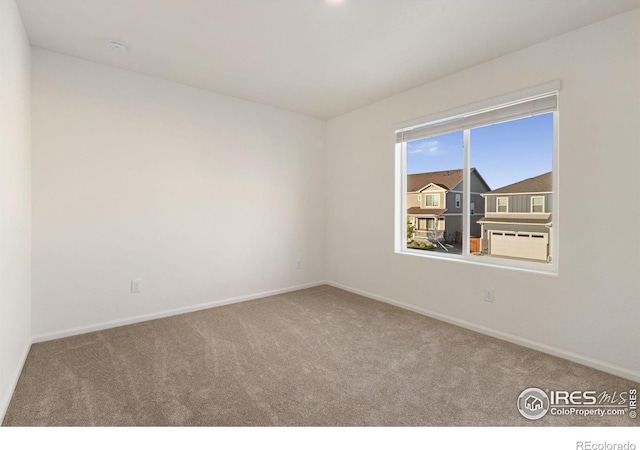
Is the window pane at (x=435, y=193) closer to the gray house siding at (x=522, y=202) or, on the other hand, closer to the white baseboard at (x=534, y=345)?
the gray house siding at (x=522, y=202)

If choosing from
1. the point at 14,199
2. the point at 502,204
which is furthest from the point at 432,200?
the point at 14,199

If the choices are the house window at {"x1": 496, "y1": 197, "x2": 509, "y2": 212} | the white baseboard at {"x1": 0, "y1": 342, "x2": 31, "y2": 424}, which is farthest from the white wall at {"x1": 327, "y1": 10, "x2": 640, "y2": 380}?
the white baseboard at {"x1": 0, "y1": 342, "x2": 31, "y2": 424}

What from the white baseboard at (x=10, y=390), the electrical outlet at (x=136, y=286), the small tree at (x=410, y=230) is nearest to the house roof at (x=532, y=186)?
the small tree at (x=410, y=230)

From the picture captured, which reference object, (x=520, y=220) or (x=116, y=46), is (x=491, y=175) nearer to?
(x=520, y=220)

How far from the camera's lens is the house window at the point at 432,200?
11.8ft

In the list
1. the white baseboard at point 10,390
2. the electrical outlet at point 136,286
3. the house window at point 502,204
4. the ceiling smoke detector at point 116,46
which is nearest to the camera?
the white baseboard at point 10,390

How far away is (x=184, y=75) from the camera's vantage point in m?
3.21

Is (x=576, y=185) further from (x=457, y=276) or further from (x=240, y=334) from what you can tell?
(x=240, y=334)

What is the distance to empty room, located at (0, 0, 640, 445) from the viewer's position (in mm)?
2000

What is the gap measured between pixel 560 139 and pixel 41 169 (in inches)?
168

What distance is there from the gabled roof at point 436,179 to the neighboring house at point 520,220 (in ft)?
1.26

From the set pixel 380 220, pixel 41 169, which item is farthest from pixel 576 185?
pixel 41 169

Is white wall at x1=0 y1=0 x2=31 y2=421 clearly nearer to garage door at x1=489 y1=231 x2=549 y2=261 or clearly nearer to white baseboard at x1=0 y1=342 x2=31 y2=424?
white baseboard at x1=0 y1=342 x2=31 y2=424
